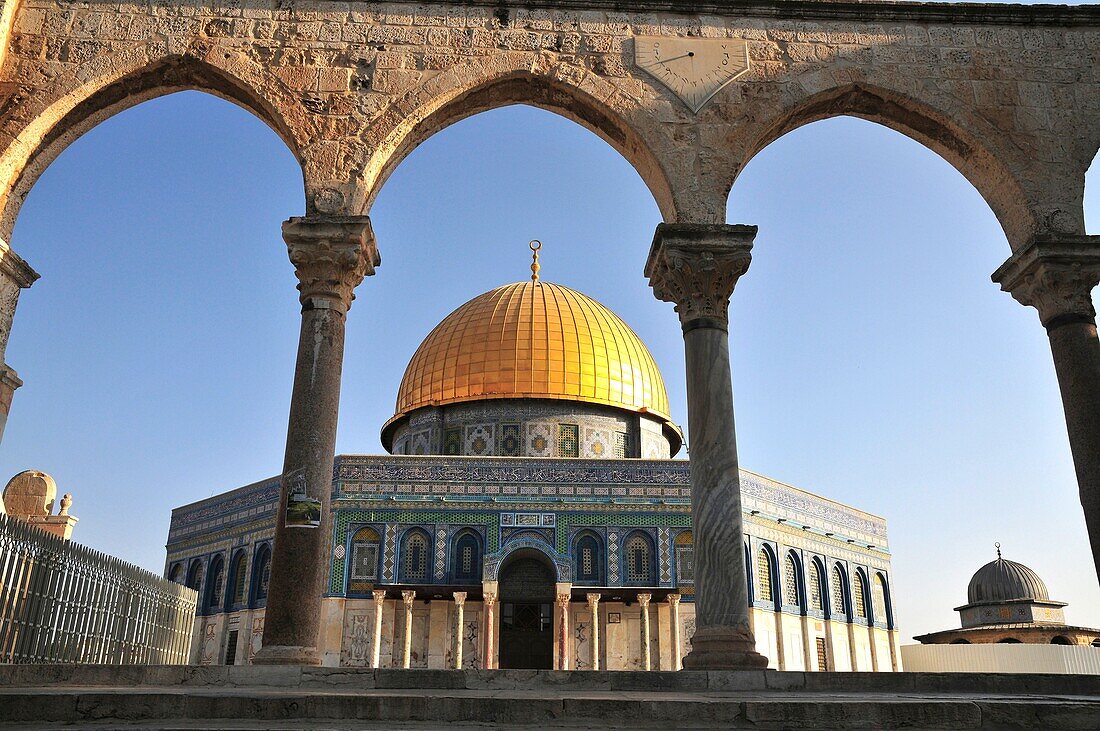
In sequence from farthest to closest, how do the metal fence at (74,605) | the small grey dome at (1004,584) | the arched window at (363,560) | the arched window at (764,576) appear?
the small grey dome at (1004,584)
the arched window at (764,576)
the arched window at (363,560)
the metal fence at (74,605)

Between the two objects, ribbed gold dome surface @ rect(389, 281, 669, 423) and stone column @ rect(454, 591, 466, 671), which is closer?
stone column @ rect(454, 591, 466, 671)

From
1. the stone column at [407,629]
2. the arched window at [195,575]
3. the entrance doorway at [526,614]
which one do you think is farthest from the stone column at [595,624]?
the arched window at [195,575]

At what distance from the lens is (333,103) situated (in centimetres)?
784

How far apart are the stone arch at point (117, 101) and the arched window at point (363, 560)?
40.1 ft

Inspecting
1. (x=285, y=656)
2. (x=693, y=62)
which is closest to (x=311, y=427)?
(x=285, y=656)

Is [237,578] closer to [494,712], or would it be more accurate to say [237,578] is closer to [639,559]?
[639,559]

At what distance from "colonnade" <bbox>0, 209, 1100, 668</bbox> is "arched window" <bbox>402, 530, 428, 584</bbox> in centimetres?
1178

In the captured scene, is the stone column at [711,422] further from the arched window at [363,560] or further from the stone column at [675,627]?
the arched window at [363,560]

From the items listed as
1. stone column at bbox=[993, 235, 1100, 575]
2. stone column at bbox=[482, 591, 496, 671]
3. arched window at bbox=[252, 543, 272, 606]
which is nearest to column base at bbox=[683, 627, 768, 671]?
stone column at bbox=[993, 235, 1100, 575]

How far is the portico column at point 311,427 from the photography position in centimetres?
630

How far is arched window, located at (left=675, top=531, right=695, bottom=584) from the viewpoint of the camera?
62.0ft

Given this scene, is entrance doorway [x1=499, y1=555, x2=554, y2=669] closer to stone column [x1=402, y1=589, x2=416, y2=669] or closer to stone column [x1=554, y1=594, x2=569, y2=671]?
stone column [x1=554, y1=594, x2=569, y2=671]

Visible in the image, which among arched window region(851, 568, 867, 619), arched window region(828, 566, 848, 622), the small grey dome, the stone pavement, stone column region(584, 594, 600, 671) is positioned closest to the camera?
the stone pavement

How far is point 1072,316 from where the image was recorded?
7.53 metres
